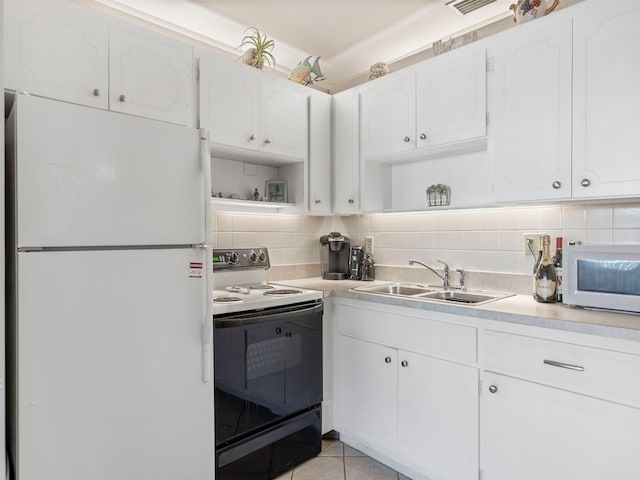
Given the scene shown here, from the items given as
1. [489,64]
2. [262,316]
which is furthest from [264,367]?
[489,64]

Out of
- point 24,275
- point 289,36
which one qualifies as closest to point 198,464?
point 24,275

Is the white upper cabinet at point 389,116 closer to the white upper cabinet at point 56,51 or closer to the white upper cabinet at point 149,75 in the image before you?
the white upper cabinet at point 149,75

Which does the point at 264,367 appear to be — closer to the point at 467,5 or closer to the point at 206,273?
the point at 206,273

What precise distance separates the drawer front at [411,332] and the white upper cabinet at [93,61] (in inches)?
54.3

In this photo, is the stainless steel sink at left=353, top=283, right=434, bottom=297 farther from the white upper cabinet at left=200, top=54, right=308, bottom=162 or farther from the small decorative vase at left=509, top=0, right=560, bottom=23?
the small decorative vase at left=509, top=0, right=560, bottom=23

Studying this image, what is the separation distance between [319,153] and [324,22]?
78 cm

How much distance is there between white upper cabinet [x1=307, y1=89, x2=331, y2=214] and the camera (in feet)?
8.55

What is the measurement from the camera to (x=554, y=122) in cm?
177

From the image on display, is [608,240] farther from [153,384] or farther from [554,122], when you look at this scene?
[153,384]

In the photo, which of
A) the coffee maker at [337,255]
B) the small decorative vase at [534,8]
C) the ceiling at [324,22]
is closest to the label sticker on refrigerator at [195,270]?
the coffee maker at [337,255]

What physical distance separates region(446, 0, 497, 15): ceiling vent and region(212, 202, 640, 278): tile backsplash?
3.68ft

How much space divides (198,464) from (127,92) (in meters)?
1.64

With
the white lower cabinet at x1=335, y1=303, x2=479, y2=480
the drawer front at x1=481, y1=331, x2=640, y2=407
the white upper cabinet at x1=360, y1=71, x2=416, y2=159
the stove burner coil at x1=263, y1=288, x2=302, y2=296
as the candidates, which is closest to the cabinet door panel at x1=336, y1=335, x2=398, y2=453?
the white lower cabinet at x1=335, y1=303, x2=479, y2=480

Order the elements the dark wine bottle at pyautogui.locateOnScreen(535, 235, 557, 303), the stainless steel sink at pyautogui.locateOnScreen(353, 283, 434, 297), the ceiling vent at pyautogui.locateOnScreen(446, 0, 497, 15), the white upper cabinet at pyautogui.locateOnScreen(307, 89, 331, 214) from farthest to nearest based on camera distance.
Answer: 1. the white upper cabinet at pyautogui.locateOnScreen(307, 89, 331, 214)
2. the stainless steel sink at pyautogui.locateOnScreen(353, 283, 434, 297)
3. the ceiling vent at pyautogui.locateOnScreen(446, 0, 497, 15)
4. the dark wine bottle at pyautogui.locateOnScreen(535, 235, 557, 303)
